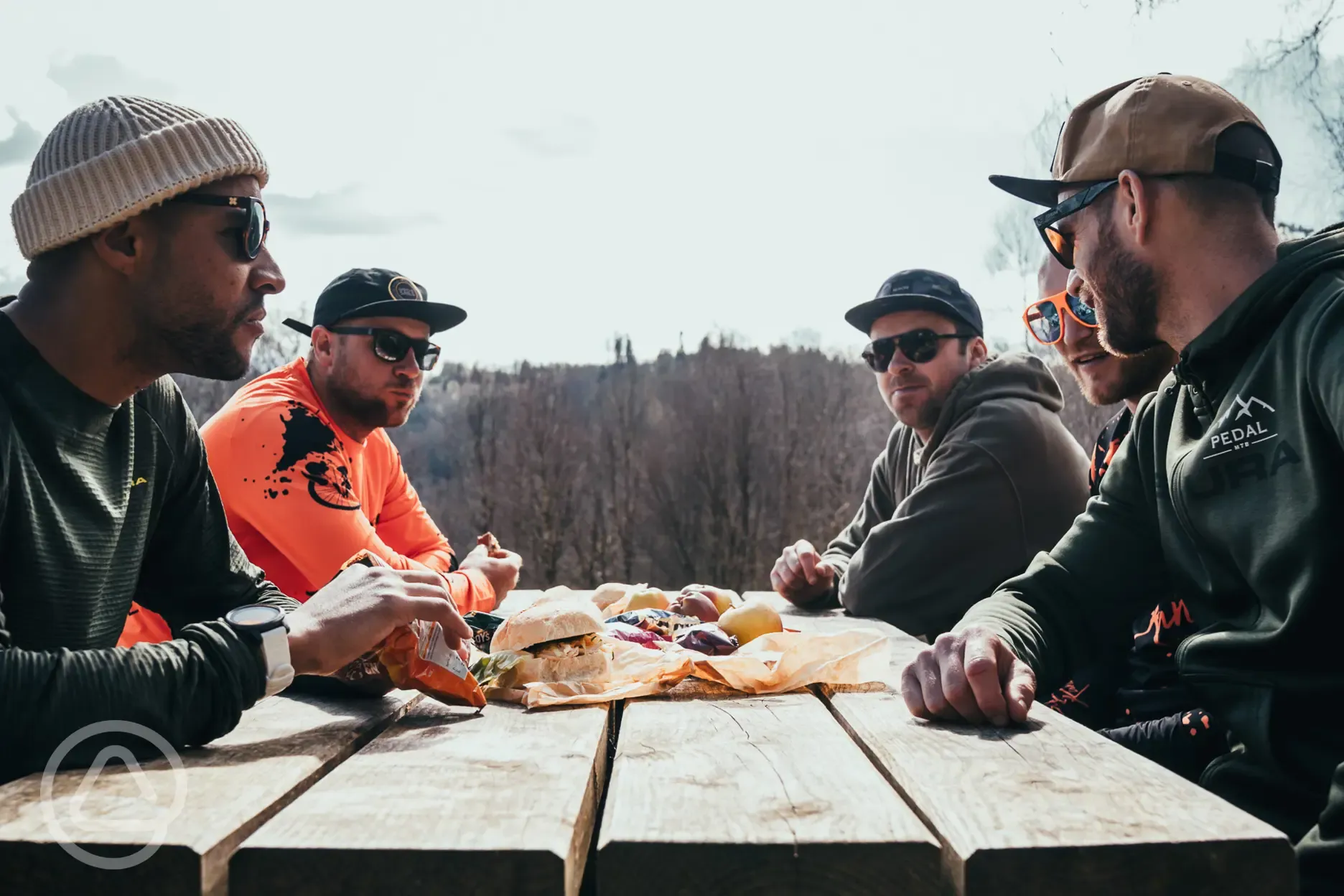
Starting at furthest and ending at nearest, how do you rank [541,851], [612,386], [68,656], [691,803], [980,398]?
[612,386] → [980,398] → [68,656] → [691,803] → [541,851]

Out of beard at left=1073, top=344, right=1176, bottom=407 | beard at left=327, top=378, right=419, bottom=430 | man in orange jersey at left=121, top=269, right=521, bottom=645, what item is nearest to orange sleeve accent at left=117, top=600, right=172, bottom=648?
man in orange jersey at left=121, top=269, right=521, bottom=645

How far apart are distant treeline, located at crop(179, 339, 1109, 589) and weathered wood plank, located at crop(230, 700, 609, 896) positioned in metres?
13.0

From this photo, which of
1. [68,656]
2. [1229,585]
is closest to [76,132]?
[68,656]

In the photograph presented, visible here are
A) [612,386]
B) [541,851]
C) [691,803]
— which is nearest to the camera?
[541,851]

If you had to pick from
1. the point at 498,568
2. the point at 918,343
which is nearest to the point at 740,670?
the point at 498,568

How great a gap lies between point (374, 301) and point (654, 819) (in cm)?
307

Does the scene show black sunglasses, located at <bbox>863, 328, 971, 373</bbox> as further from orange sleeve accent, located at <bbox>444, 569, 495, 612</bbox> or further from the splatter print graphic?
the splatter print graphic

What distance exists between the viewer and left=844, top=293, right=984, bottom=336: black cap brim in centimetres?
390

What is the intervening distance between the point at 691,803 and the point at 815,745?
34 cm

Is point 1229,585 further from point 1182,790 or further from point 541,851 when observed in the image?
A: point 541,851

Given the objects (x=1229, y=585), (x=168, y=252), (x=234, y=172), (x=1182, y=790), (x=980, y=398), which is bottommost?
(x=1182, y=790)

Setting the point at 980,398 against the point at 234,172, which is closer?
the point at 234,172

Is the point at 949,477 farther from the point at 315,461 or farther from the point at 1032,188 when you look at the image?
the point at 315,461

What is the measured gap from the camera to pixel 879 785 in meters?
1.23
